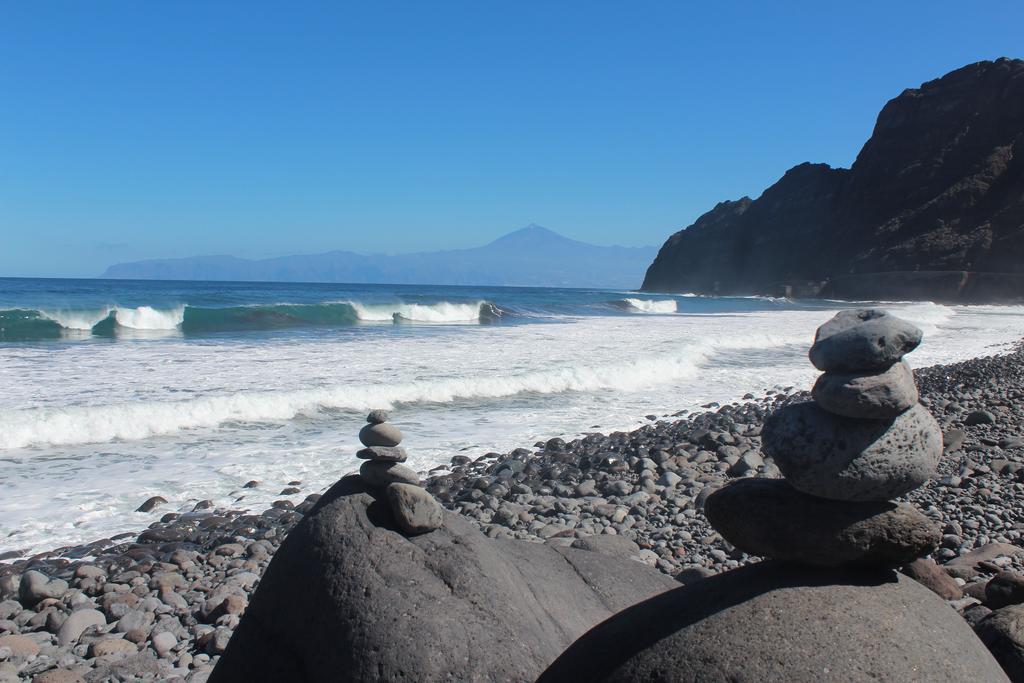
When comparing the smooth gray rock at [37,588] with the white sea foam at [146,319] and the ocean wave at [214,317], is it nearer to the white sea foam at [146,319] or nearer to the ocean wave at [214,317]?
the ocean wave at [214,317]

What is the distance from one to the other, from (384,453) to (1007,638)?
2982mm

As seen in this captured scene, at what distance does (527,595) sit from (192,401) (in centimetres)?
891

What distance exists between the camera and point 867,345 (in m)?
2.87

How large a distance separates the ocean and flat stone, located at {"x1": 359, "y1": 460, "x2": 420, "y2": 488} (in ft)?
12.5

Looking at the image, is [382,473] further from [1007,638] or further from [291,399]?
[291,399]

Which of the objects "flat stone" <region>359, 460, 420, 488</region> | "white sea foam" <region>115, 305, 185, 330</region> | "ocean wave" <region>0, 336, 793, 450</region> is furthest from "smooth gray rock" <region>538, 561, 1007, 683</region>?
"white sea foam" <region>115, 305, 185, 330</region>

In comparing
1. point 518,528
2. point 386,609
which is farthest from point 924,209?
point 386,609

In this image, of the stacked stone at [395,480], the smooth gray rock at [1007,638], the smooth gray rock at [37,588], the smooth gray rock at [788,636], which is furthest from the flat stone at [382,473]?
the smooth gray rock at [37,588]

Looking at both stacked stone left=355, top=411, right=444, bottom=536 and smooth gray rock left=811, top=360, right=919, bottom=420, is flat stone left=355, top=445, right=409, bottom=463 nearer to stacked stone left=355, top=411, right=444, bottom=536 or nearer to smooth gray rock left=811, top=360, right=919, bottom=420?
stacked stone left=355, top=411, right=444, bottom=536

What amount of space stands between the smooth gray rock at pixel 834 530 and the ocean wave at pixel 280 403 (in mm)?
9274

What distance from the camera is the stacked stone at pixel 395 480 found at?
12.3ft

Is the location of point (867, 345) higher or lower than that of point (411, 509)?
higher

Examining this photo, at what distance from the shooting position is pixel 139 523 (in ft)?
22.8

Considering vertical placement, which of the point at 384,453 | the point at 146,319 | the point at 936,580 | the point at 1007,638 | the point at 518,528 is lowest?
the point at 146,319
